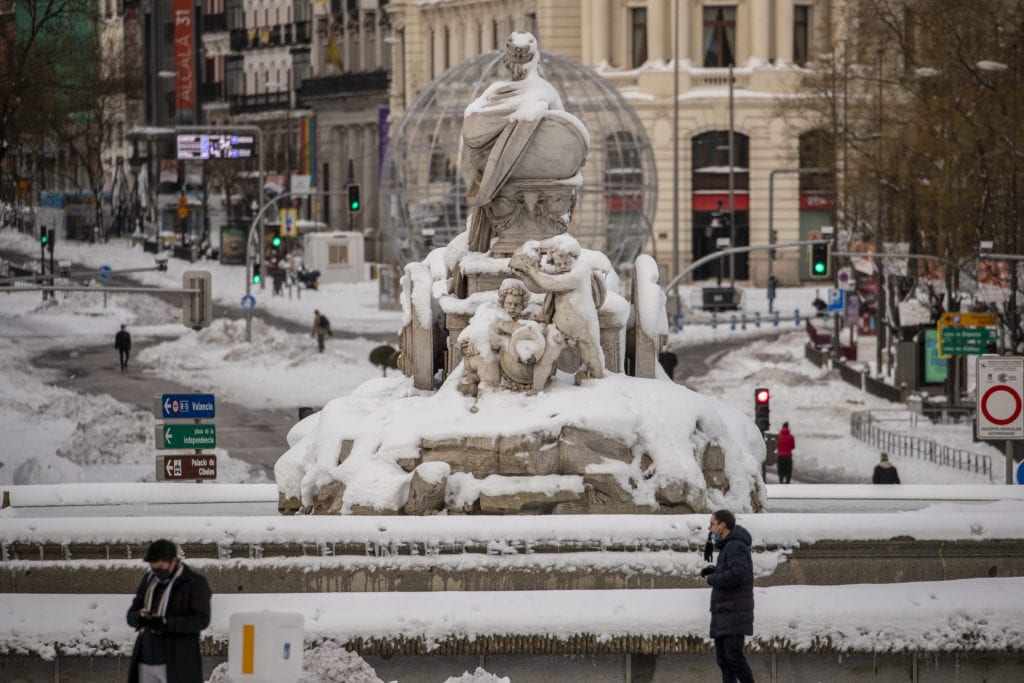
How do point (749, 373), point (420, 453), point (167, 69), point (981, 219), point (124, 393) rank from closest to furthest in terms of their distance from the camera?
point (420, 453) → point (981, 219) → point (124, 393) → point (749, 373) → point (167, 69)

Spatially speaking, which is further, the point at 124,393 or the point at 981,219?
the point at 124,393

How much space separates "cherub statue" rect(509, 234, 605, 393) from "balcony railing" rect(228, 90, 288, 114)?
10449cm

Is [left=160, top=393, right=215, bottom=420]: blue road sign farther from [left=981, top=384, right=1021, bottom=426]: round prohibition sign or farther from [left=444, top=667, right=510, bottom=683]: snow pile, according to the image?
[left=444, top=667, right=510, bottom=683]: snow pile

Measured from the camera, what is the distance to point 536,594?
1925 cm

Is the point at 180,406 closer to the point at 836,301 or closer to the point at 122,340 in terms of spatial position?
the point at 122,340

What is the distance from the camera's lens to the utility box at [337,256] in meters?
93.5

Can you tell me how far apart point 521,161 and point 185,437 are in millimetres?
10255

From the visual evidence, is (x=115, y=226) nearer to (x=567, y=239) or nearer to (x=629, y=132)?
(x=629, y=132)

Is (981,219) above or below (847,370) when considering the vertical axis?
above

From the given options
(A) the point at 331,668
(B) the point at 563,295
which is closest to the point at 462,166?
(B) the point at 563,295

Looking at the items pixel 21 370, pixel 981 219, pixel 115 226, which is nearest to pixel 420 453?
pixel 981 219

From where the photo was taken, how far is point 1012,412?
27.7m

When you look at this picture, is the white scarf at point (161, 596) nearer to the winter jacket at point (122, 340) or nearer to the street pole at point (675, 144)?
the winter jacket at point (122, 340)

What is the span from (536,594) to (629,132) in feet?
157
